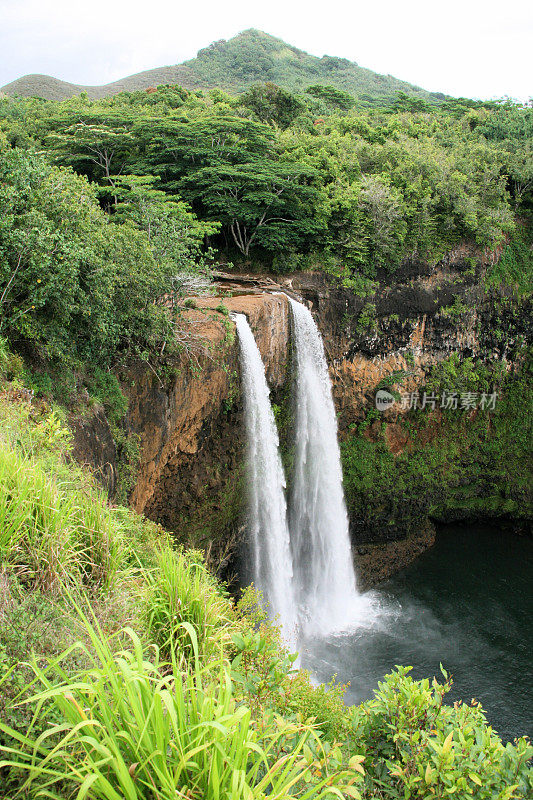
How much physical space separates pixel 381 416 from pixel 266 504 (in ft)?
19.0

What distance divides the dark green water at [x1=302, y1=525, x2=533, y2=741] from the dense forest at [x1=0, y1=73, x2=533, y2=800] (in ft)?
8.81

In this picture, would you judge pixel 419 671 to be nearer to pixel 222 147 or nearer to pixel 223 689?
pixel 223 689

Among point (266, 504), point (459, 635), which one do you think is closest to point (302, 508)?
point (266, 504)

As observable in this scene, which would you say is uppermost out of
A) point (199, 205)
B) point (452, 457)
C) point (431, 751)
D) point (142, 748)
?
point (199, 205)

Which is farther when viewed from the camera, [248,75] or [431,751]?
[248,75]

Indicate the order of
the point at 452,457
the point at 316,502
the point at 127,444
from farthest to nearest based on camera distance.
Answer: the point at 452,457, the point at 316,502, the point at 127,444

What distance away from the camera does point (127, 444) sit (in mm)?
8148

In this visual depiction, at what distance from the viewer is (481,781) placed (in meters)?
2.94

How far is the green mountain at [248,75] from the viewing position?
3941 cm

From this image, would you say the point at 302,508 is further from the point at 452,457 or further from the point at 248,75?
the point at 248,75

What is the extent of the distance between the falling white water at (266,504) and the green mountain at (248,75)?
3432cm

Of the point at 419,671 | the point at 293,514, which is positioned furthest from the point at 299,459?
the point at 419,671

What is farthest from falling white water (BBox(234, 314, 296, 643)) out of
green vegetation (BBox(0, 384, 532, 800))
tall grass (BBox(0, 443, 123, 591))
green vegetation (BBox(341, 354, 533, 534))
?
tall grass (BBox(0, 443, 123, 591))

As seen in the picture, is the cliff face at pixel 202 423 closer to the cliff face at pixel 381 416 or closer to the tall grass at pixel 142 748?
the cliff face at pixel 381 416
